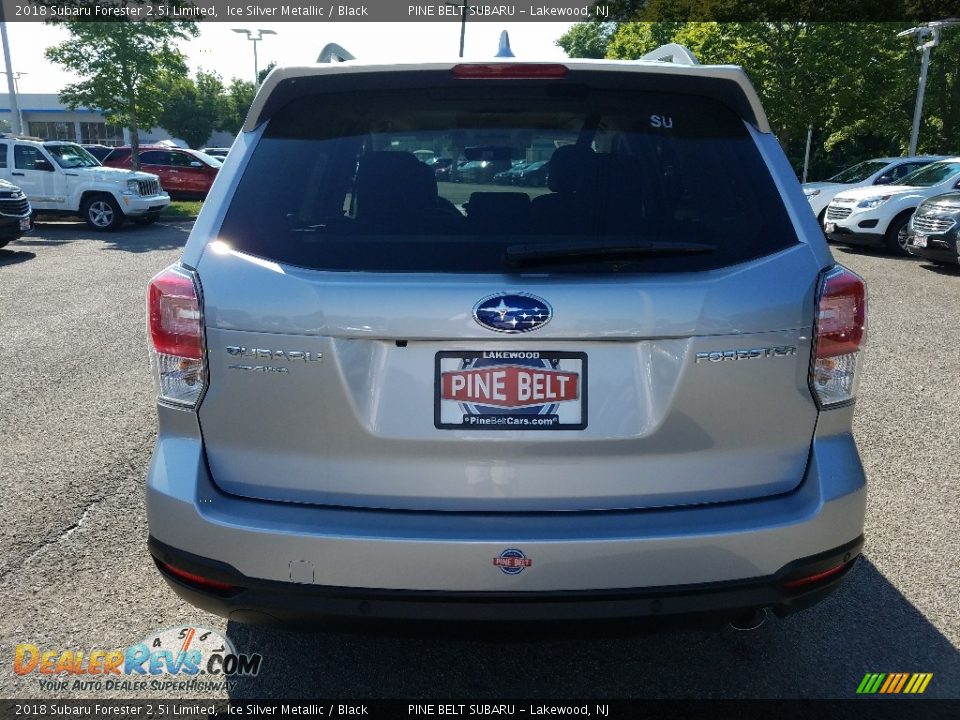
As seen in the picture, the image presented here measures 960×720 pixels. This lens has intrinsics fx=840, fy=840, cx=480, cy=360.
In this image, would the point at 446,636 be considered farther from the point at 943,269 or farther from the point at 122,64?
the point at 122,64

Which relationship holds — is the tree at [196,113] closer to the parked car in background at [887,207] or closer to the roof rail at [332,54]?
the parked car in background at [887,207]

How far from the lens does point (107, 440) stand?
4.88 m

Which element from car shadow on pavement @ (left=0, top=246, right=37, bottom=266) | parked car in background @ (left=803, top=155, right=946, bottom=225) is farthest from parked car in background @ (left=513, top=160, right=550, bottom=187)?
parked car in background @ (left=803, top=155, right=946, bottom=225)

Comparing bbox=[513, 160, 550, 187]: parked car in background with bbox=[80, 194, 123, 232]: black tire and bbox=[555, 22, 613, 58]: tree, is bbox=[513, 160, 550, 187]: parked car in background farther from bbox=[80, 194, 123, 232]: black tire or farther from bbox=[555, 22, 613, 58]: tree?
bbox=[555, 22, 613, 58]: tree

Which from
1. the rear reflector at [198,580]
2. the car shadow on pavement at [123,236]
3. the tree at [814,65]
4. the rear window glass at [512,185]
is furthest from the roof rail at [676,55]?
the tree at [814,65]

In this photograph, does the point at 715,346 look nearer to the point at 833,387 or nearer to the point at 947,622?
the point at 833,387

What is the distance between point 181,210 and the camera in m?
22.7

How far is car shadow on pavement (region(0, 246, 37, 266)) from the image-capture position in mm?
12992

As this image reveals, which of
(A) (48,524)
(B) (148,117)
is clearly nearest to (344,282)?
(A) (48,524)

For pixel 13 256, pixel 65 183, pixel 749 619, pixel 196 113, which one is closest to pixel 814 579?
pixel 749 619

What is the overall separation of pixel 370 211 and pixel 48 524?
249 cm

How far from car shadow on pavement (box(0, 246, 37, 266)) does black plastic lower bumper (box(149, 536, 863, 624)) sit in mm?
12572

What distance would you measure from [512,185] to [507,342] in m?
0.63

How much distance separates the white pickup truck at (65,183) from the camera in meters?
17.6
